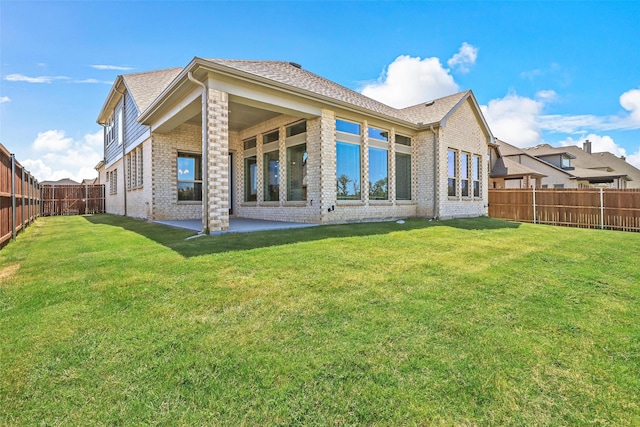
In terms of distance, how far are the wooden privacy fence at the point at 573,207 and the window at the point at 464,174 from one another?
307 centimetres

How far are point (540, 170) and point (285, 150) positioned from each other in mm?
23887

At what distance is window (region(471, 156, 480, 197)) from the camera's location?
14000 millimetres

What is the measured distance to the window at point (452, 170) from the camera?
1251cm

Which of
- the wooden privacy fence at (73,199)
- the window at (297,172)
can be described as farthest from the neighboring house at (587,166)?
the wooden privacy fence at (73,199)

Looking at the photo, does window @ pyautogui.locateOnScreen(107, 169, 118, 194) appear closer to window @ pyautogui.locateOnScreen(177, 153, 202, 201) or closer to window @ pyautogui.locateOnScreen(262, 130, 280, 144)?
window @ pyautogui.locateOnScreen(177, 153, 202, 201)

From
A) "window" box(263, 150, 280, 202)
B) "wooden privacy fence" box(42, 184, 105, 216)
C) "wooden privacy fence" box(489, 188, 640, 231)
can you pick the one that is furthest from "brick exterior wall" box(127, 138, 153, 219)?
"wooden privacy fence" box(489, 188, 640, 231)

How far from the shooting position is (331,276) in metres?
3.85

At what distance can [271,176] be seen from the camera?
35.2ft

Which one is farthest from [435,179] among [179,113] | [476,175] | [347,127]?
[179,113]

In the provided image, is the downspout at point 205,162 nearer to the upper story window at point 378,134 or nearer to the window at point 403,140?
the upper story window at point 378,134

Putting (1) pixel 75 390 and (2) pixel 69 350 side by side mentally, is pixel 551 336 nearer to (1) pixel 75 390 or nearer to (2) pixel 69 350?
(1) pixel 75 390

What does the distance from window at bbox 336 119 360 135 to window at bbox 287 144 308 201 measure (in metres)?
1.25

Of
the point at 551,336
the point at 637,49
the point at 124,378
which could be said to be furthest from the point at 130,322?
the point at 637,49

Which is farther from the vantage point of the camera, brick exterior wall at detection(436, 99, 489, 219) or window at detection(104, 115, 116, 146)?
window at detection(104, 115, 116, 146)
